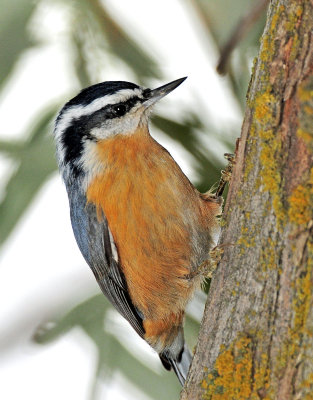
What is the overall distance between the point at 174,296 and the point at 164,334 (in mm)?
287

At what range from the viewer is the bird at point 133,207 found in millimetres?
2598

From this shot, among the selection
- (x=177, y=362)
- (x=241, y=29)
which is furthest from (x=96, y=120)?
(x=177, y=362)

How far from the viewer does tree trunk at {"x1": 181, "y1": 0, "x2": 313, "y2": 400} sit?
63.4 inches

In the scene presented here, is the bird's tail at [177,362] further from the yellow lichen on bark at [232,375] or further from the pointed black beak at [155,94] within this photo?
the yellow lichen on bark at [232,375]

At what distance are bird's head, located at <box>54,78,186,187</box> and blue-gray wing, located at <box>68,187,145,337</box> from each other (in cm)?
14

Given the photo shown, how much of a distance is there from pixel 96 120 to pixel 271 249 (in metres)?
1.33

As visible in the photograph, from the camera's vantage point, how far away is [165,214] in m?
2.59

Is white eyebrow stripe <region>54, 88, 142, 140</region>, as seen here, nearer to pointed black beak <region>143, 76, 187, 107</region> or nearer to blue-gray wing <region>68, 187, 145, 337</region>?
pointed black beak <region>143, 76, 187, 107</region>

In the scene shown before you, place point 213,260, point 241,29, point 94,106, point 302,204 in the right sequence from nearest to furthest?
point 302,204, point 213,260, point 241,29, point 94,106

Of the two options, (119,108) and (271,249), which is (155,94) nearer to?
(119,108)

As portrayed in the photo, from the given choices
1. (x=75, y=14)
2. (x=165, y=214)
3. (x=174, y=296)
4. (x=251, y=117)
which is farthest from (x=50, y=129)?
(x=251, y=117)

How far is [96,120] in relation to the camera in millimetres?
2811

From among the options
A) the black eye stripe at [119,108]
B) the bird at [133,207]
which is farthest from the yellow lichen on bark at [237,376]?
the black eye stripe at [119,108]

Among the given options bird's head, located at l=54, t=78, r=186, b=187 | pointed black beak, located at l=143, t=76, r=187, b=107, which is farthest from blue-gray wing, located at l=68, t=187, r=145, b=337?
pointed black beak, located at l=143, t=76, r=187, b=107
